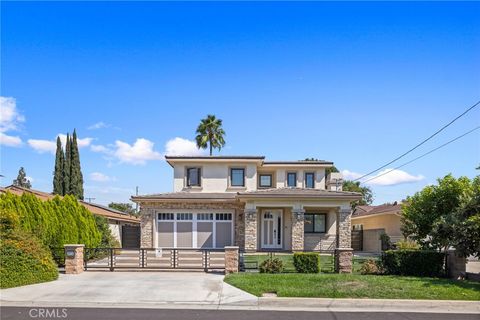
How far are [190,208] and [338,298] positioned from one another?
17.1 metres

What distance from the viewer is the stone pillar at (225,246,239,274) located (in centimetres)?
1545

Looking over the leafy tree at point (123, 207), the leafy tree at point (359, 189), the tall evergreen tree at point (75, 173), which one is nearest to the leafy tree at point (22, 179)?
the leafy tree at point (123, 207)

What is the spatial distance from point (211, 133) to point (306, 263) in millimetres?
29431

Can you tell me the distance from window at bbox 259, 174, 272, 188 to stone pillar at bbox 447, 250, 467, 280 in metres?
17.1

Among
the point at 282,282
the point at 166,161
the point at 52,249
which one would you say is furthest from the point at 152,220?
the point at 282,282

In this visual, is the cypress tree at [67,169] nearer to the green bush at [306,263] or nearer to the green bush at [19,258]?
the green bush at [19,258]

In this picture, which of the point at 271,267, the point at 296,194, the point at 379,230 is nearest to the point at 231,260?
the point at 271,267

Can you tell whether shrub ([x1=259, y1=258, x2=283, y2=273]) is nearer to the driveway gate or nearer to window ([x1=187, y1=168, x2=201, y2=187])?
the driveway gate

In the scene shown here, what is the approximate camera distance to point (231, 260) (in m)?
15.5

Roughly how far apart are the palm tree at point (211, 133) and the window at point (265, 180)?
12949mm

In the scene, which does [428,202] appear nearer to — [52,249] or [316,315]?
[316,315]

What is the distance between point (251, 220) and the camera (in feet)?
83.2

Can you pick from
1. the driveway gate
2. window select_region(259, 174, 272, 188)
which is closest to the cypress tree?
window select_region(259, 174, 272, 188)

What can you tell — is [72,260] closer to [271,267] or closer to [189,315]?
[271,267]
